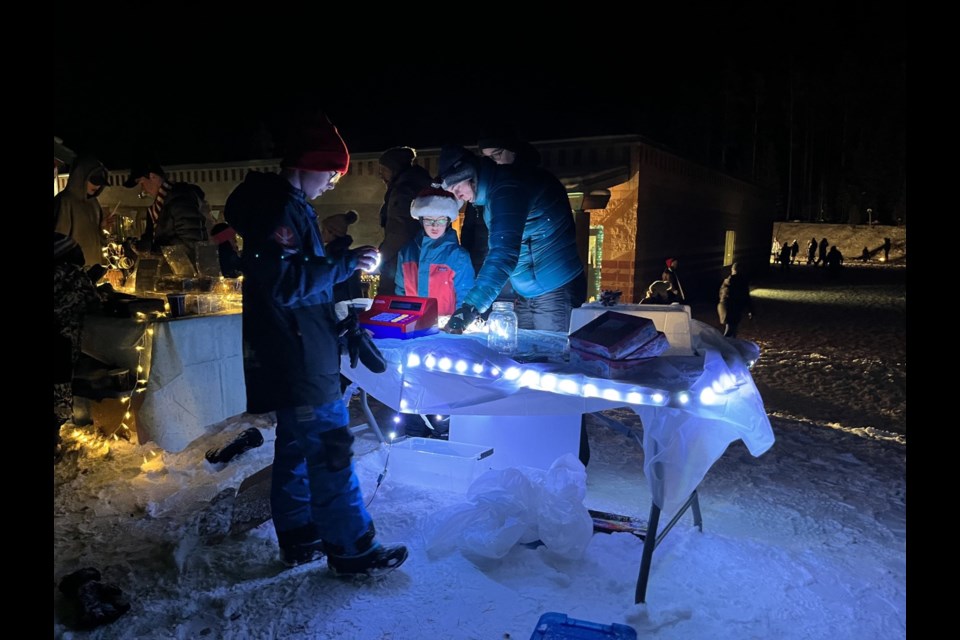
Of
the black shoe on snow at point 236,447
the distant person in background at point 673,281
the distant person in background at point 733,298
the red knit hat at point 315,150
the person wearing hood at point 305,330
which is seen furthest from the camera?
the distant person in background at point 673,281

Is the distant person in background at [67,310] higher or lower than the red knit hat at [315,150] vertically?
lower

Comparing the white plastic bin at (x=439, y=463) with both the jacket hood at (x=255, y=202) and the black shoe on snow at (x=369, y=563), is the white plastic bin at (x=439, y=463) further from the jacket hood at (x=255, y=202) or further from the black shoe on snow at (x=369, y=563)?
the jacket hood at (x=255, y=202)

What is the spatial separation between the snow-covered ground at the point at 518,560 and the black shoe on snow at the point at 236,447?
7 centimetres

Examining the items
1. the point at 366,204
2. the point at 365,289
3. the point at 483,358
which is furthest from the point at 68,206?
the point at 366,204

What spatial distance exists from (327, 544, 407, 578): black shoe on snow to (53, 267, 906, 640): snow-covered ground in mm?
48

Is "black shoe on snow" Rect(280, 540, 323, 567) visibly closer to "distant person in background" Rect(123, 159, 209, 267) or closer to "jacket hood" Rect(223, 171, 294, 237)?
"jacket hood" Rect(223, 171, 294, 237)

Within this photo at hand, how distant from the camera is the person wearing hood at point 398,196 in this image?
18.1ft

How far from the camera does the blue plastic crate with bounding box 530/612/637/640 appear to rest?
7.68 ft

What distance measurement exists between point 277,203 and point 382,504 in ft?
6.26

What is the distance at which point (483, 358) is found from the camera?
2.76m

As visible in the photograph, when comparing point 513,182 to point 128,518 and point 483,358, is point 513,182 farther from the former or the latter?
point 128,518

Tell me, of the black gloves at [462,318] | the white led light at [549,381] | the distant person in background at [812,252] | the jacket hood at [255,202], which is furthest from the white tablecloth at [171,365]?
the distant person in background at [812,252]

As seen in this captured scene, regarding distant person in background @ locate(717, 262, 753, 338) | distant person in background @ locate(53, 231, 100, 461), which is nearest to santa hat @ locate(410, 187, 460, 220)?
distant person in background @ locate(53, 231, 100, 461)

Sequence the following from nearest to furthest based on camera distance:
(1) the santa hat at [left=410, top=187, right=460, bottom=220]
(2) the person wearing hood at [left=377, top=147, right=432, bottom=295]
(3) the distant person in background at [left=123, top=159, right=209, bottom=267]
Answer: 1. (1) the santa hat at [left=410, top=187, right=460, bottom=220]
2. (2) the person wearing hood at [left=377, top=147, right=432, bottom=295]
3. (3) the distant person in background at [left=123, top=159, right=209, bottom=267]
